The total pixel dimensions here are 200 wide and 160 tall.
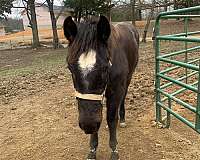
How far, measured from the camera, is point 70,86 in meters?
7.02

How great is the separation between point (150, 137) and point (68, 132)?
3.86ft

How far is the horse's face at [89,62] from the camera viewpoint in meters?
2.50

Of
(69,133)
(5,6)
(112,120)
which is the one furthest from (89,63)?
(5,6)

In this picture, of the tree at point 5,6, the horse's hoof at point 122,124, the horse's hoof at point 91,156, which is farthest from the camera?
the tree at point 5,6

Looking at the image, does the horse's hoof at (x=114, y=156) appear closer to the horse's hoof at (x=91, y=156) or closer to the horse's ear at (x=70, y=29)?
the horse's hoof at (x=91, y=156)

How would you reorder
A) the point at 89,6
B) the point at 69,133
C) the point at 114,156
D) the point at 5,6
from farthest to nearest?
the point at 5,6, the point at 89,6, the point at 69,133, the point at 114,156

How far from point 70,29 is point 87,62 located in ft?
1.15

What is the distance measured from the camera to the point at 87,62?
8.19 ft

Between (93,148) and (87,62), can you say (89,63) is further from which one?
(93,148)

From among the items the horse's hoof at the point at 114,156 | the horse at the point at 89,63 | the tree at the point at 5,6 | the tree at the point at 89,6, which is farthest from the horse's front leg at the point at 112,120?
the tree at the point at 5,6

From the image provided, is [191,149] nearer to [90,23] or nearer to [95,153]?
[95,153]

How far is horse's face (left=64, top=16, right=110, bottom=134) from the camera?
8.21 ft

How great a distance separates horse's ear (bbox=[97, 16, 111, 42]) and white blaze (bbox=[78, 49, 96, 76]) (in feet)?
0.61

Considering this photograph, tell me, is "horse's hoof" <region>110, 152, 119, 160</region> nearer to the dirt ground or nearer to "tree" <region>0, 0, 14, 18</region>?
the dirt ground
